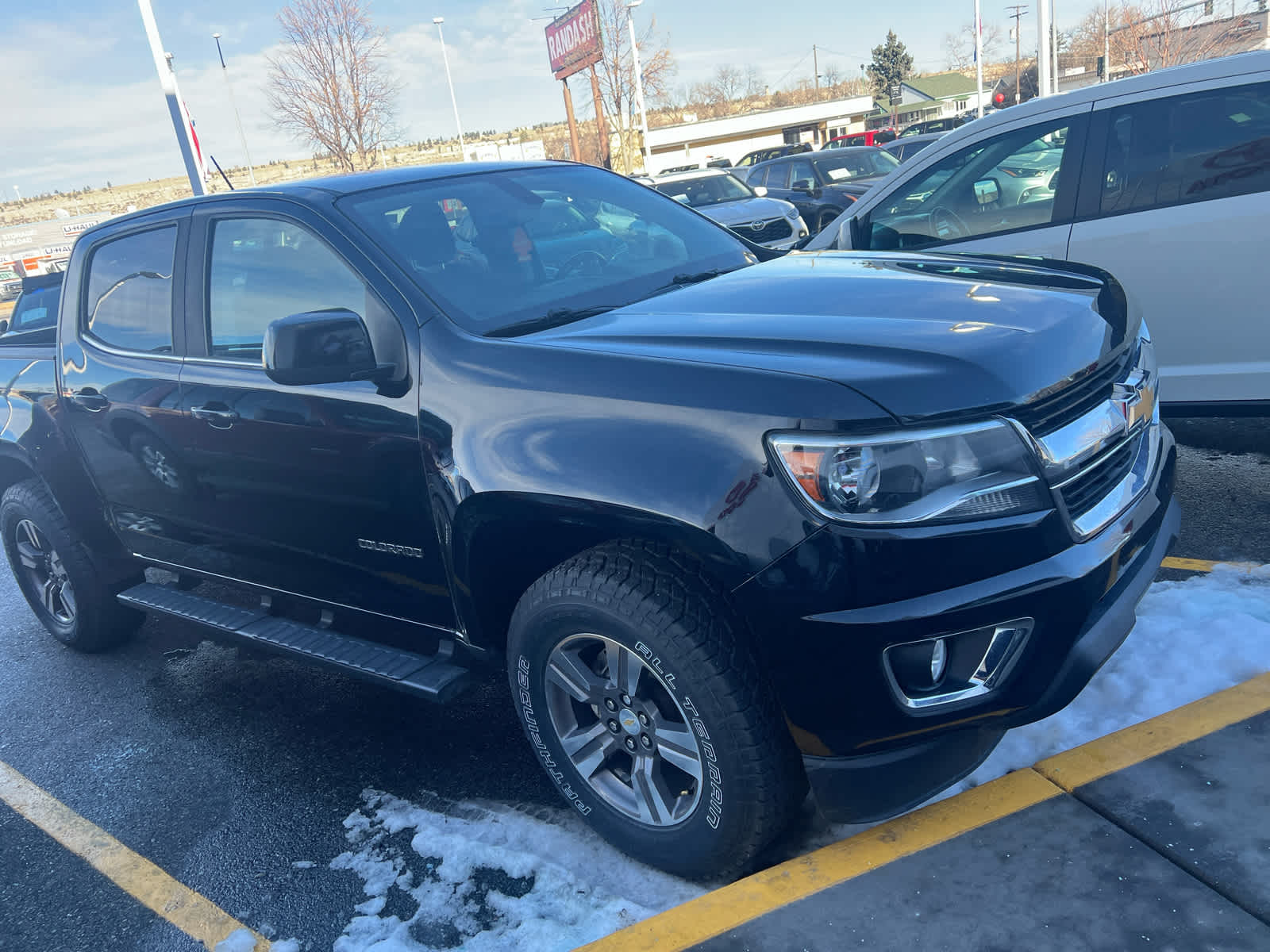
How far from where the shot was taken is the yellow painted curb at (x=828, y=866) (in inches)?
91.3

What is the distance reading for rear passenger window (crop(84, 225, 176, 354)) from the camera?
370 centimetres

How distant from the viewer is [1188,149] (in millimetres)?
4297

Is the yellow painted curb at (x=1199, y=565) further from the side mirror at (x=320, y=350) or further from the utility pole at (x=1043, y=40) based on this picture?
the utility pole at (x=1043, y=40)

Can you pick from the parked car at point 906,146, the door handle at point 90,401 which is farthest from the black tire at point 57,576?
the parked car at point 906,146

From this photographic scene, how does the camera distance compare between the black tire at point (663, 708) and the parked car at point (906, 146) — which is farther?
the parked car at point (906, 146)

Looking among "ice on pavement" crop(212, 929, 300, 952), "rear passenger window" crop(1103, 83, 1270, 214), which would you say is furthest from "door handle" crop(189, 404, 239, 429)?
"rear passenger window" crop(1103, 83, 1270, 214)

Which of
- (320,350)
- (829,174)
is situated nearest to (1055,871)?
(320,350)

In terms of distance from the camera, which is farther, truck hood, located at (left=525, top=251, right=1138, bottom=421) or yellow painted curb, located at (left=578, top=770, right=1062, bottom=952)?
yellow painted curb, located at (left=578, top=770, right=1062, bottom=952)

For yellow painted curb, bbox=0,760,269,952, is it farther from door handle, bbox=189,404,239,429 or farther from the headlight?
the headlight

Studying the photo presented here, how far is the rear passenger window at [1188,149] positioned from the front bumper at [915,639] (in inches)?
105

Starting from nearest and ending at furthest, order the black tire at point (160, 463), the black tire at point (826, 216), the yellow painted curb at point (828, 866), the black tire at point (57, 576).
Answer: the yellow painted curb at point (828, 866), the black tire at point (160, 463), the black tire at point (57, 576), the black tire at point (826, 216)

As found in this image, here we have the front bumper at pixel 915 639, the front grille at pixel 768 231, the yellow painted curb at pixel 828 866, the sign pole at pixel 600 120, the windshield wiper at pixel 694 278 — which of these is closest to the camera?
the front bumper at pixel 915 639

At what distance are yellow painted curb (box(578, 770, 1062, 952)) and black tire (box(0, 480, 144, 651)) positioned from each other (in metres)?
3.18

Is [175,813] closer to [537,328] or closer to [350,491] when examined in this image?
[350,491]
